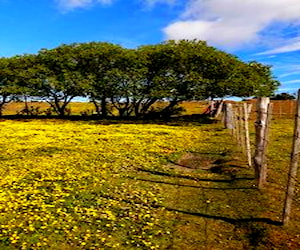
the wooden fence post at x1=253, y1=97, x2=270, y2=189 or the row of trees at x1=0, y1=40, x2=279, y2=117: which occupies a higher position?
the row of trees at x1=0, y1=40, x2=279, y2=117

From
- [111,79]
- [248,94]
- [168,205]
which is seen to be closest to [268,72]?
[248,94]

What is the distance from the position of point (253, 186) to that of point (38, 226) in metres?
7.77

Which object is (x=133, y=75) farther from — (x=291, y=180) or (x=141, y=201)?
(x=291, y=180)

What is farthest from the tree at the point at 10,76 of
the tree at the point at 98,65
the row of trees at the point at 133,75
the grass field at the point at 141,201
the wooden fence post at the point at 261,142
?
the wooden fence post at the point at 261,142

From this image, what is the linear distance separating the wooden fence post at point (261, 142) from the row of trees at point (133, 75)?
34011mm

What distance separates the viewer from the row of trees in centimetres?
5131

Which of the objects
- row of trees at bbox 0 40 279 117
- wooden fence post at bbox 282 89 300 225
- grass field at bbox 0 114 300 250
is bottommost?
grass field at bbox 0 114 300 250

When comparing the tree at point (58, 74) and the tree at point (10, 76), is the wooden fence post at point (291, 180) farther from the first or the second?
the tree at point (10, 76)

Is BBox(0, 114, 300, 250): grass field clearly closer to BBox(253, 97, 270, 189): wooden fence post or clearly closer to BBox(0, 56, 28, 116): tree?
BBox(253, 97, 270, 189): wooden fence post

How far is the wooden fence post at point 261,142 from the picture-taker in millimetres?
15094

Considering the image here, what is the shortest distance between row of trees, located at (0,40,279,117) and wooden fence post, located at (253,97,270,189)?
112ft

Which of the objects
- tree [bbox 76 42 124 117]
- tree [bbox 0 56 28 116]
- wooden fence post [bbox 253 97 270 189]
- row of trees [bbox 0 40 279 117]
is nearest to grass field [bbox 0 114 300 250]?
wooden fence post [bbox 253 97 270 189]

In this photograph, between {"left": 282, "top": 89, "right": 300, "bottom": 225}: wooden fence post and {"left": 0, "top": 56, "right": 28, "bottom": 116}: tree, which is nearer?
{"left": 282, "top": 89, "right": 300, "bottom": 225}: wooden fence post

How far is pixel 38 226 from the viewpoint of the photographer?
38.0ft
